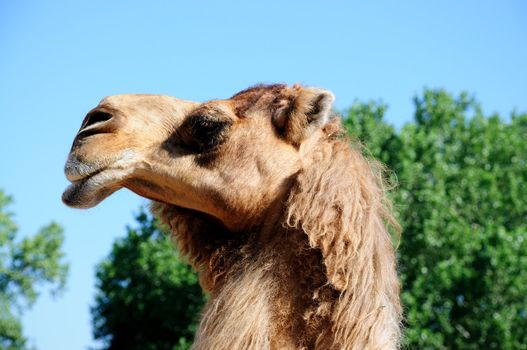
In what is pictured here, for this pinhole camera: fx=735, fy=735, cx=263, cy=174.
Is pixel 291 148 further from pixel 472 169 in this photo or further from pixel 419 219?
pixel 472 169

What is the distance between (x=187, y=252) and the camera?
402cm

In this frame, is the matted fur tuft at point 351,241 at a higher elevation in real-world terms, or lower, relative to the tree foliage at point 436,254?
lower

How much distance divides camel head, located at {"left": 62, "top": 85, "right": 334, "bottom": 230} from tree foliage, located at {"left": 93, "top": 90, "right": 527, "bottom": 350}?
13480 millimetres

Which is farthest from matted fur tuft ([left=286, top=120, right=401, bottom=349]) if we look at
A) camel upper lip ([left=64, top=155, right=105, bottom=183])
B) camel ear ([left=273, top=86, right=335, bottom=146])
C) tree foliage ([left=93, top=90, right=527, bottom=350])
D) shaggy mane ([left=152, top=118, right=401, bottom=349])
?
tree foliage ([left=93, top=90, right=527, bottom=350])

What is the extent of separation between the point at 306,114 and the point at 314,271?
0.85 meters

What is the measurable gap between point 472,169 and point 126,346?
47.1ft

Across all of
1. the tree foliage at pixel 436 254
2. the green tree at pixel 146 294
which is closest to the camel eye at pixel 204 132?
the tree foliage at pixel 436 254

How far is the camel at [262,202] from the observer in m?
3.38

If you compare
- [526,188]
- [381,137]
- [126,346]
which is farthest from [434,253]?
[126,346]

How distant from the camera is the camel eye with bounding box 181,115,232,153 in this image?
12.5 feet

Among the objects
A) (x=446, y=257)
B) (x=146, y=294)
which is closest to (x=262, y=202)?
(x=446, y=257)

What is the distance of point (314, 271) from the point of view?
348 centimetres

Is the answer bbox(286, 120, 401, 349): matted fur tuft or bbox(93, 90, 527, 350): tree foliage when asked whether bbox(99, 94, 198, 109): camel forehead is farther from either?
bbox(93, 90, 527, 350): tree foliage

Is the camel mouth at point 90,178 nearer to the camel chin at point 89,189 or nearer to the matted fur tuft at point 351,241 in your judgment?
the camel chin at point 89,189
